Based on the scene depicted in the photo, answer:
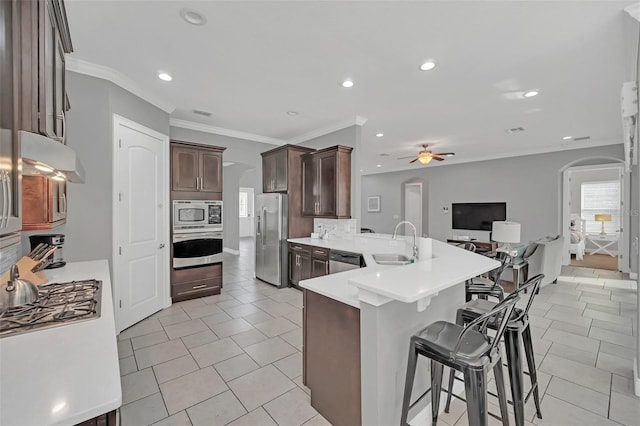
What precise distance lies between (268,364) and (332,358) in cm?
104

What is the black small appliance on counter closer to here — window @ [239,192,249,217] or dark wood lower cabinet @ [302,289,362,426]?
dark wood lower cabinet @ [302,289,362,426]

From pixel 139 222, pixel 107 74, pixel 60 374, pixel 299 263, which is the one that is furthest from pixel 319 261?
pixel 60 374

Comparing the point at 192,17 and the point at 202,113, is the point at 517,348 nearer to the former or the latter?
the point at 192,17

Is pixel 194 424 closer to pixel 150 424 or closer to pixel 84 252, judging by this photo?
pixel 150 424

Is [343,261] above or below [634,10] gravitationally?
below

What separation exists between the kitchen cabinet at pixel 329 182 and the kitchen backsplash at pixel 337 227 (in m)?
0.17

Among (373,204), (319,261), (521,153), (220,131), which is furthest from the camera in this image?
(373,204)

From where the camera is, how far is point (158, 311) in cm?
373

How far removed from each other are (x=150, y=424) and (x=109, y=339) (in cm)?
107

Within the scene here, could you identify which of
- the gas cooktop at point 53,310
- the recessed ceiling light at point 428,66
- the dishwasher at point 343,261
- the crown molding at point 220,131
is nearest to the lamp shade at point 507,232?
the dishwasher at point 343,261

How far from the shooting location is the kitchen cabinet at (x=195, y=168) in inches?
159

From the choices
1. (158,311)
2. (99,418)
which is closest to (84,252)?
(158,311)

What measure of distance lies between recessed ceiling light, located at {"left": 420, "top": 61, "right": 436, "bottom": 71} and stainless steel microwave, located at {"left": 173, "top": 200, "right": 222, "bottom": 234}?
3.39m

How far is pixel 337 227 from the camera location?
15.8ft
